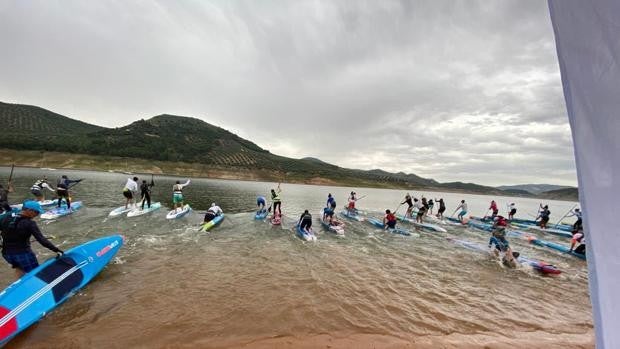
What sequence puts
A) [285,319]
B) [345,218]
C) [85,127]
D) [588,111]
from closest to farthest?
[588,111] < [285,319] < [345,218] < [85,127]

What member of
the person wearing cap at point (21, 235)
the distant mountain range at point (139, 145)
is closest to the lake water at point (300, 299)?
the person wearing cap at point (21, 235)

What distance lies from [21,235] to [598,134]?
10925mm

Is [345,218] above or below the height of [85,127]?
below

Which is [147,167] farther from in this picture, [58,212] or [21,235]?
[21,235]

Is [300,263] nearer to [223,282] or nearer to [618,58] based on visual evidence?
[223,282]

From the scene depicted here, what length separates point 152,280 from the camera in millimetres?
9461

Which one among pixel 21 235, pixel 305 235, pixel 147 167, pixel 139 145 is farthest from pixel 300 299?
pixel 139 145

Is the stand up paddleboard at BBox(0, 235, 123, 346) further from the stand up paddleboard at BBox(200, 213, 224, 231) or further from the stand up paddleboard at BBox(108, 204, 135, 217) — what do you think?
the stand up paddleboard at BBox(108, 204, 135, 217)

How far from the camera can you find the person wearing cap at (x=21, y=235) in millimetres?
6836

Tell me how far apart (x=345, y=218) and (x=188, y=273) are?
19.1m

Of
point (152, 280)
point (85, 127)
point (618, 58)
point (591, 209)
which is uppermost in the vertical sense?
point (85, 127)

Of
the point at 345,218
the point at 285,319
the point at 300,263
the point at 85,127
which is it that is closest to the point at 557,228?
the point at 345,218

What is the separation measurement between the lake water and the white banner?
5.83 meters

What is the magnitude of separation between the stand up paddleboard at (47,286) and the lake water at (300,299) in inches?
12.2
